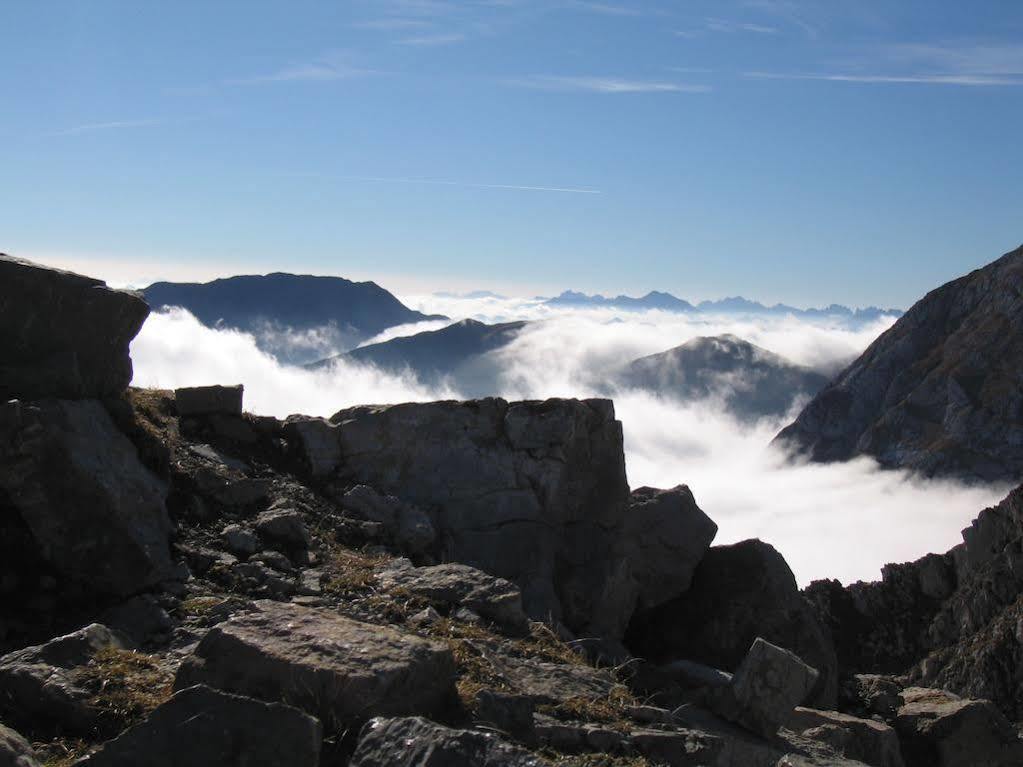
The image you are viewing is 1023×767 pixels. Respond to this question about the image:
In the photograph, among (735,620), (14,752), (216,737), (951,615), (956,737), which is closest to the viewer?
(14,752)

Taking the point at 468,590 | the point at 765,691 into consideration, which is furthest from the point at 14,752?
the point at 765,691

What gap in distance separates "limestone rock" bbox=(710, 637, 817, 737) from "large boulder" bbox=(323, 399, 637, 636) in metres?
4.60

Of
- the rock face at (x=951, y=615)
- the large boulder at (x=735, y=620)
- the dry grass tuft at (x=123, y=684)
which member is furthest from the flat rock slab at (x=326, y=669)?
the rock face at (x=951, y=615)

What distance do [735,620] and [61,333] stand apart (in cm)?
1214

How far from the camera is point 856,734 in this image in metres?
13.2

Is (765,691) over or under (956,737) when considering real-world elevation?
over

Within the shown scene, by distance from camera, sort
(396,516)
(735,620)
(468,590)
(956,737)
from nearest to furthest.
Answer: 1. (468,590)
2. (956,737)
3. (396,516)
4. (735,620)

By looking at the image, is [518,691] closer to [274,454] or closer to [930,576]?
[274,454]

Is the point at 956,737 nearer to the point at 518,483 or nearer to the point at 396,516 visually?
the point at 518,483

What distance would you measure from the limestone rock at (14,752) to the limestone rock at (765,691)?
23.8ft

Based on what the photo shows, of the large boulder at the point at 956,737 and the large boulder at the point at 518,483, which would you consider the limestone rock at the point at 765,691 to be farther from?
the large boulder at the point at 956,737

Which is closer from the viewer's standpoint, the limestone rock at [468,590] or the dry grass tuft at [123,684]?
the dry grass tuft at [123,684]

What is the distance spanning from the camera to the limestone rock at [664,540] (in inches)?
685

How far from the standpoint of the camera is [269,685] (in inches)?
292
